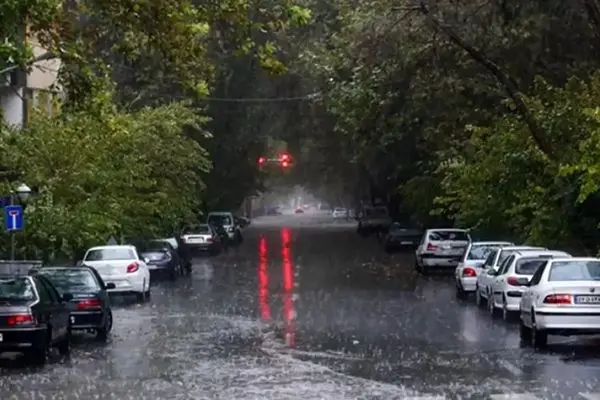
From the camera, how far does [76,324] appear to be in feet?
82.2

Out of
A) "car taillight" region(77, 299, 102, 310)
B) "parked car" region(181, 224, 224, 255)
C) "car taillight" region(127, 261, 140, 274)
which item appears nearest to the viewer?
"car taillight" region(77, 299, 102, 310)

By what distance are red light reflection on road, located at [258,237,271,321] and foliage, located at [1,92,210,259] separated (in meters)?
4.52

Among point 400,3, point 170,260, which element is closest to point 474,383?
point 400,3

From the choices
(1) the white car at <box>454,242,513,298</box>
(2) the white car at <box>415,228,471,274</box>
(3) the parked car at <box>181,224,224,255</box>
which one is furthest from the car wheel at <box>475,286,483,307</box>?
(3) the parked car at <box>181,224,224,255</box>

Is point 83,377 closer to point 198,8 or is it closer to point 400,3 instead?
point 198,8

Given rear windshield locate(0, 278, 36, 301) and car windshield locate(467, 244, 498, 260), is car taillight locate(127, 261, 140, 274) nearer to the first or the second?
car windshield locate(467, 244, 498, 260)

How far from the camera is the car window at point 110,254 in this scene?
3597 centimetres

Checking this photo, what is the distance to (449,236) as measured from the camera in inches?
1811

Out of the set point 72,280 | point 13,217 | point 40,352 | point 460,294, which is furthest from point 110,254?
point 40,352

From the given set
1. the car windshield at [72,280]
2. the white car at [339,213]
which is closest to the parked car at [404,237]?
the car windshield at [72,280]

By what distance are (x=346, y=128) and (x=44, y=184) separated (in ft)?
52.4

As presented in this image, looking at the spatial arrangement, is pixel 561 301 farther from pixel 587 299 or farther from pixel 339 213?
pixel 339 213

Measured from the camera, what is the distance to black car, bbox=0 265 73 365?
20.1 meters

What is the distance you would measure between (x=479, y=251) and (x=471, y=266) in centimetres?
118
